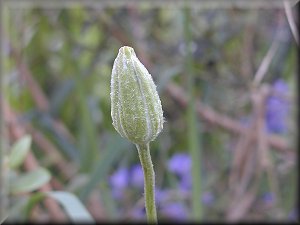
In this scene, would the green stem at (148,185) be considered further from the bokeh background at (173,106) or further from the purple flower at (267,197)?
the purple flower at (267,197)

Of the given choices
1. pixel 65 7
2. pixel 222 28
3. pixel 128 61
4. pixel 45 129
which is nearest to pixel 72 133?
pixel 45 129

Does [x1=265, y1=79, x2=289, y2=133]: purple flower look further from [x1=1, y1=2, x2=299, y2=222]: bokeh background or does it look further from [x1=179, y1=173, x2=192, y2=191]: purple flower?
[x1=179, y1=173, x2=192, y2=191]: purple flower

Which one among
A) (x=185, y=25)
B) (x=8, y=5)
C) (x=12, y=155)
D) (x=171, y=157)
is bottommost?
(x=171, y=157)

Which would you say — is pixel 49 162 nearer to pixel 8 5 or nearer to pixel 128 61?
pixel 8 5

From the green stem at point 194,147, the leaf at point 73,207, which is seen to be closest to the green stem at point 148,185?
the leaf at point 73,207

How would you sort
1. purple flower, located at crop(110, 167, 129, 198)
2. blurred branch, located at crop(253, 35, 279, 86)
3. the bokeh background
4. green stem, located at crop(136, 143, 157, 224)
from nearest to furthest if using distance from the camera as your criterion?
green stem, located at crop(136, 143, 157, 224)
blurred branch, located at crop(253, 35, 279, 86)
the bokeh background
purple flower, located at crop(110, 167, 129, 198)

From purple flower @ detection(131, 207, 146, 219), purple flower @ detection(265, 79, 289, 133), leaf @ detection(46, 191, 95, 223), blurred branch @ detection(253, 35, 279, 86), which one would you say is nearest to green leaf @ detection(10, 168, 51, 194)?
leaf @ detection(46, 191, 95, 223)
